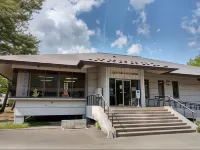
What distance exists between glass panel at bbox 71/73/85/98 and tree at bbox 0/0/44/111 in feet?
41.7

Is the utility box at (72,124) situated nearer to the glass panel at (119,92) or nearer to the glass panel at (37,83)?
the glass panel at (37,83)

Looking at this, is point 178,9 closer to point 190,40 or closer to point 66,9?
point 190,40

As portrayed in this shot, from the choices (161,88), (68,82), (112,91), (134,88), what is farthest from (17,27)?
(161,88)

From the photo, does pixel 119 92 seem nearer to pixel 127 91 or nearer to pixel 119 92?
pixel 119 92

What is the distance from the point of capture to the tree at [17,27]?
19078 millimetres

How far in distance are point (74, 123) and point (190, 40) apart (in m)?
26.0

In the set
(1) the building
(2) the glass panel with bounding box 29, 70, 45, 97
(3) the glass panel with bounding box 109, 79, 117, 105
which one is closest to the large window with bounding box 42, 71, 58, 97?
(1) the building

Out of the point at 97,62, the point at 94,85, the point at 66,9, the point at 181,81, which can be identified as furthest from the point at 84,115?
the point at 66,9

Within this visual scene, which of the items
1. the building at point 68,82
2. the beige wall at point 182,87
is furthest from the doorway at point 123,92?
the beige wall at point 182,87

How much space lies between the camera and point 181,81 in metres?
15.5

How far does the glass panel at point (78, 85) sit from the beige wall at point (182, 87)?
5605mm

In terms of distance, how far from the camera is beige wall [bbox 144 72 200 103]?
47.0ft

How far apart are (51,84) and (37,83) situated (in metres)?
0.95

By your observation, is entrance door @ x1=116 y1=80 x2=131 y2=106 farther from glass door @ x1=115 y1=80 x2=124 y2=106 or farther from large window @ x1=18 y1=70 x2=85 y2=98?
large window @ x1=18 y1=70 x2=85 y2=98
